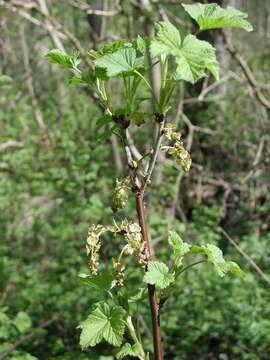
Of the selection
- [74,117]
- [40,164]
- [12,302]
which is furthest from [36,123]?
[12,302]

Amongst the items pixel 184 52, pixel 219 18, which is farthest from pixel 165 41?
pixel 219 18

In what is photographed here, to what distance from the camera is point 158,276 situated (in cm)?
134

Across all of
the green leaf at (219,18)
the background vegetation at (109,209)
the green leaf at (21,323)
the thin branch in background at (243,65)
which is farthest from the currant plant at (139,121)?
the thin branch in background at (243,65)

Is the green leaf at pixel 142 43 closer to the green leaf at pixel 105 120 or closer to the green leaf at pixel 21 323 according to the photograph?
the green leaf at pixel 105 120

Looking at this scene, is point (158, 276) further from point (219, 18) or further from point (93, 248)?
point (219, 18)

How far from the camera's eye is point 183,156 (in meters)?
1.35

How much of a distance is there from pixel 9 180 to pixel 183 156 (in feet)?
15.4

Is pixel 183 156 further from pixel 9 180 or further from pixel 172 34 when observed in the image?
pixel 9 180

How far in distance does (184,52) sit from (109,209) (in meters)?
2.94

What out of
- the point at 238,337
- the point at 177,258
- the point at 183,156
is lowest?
the point at 238,337

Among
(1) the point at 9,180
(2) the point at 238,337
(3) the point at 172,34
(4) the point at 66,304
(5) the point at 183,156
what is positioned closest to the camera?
(3) the point at 172,34

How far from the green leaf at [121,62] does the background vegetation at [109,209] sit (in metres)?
0.38

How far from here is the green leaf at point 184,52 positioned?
1182 millimetres

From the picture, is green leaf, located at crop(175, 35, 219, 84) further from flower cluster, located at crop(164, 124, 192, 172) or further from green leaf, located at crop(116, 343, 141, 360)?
green leaf, located at crop(116, 343, 141, 360)
